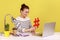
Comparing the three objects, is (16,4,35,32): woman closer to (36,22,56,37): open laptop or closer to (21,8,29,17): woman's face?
(21,8,29,17): woman's face

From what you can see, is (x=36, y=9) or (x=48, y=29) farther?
(x=36, y=9)

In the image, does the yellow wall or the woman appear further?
the yellow wall

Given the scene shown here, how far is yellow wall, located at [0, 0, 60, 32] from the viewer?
1.76m

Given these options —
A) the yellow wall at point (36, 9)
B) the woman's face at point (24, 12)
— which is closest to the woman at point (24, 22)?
the woman's face at point (24, 12)

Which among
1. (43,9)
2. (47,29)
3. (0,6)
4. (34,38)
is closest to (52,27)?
(47,29)

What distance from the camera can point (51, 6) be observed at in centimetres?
183

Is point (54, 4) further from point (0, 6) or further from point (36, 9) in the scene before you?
point (0, 6)

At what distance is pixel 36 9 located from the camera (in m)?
1.80

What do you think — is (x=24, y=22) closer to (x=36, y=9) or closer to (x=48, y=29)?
(x=48, y=29)

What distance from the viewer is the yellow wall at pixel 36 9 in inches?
69.4

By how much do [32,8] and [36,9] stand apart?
44 millimetres

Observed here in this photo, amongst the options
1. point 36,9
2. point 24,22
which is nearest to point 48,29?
point 24,22

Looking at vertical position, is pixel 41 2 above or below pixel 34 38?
A: above

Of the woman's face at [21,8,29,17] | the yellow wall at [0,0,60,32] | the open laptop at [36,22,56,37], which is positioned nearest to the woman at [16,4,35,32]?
the woman's face at [21,8,29,17]
